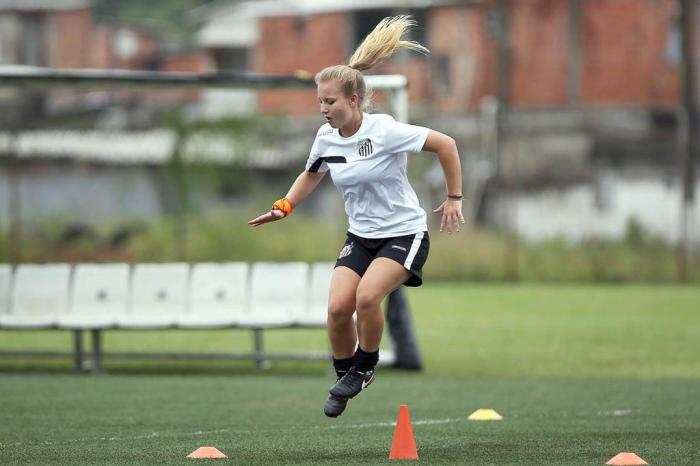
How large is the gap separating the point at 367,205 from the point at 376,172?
22 centimetres

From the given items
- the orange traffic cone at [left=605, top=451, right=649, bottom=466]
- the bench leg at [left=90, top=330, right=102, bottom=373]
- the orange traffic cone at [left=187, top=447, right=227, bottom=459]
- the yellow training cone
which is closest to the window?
the bench leg at [left=90, top=330, right=102, bottom=373]

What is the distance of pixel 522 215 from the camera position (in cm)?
2925

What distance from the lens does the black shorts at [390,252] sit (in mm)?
7855

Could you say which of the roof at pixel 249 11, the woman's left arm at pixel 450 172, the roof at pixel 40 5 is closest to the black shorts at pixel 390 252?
the woman's left arm at pixel 450 172

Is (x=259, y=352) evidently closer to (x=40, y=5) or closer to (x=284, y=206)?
(x=284, y=206)

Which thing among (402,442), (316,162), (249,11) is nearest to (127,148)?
(249,11)

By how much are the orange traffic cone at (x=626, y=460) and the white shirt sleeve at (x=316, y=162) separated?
7.79ft

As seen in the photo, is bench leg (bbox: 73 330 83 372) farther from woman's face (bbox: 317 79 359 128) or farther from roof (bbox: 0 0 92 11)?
roof (bbox: 0 0 92 11)

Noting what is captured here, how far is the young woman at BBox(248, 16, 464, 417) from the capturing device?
7777 millimetres

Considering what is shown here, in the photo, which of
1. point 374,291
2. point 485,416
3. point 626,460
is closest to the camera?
point 626,460

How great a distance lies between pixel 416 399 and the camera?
1120 cm

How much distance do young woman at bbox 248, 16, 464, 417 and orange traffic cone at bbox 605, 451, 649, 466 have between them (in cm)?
156

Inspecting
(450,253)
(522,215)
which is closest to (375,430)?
(450,253)

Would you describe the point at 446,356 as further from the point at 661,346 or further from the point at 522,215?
the point at 522,215
